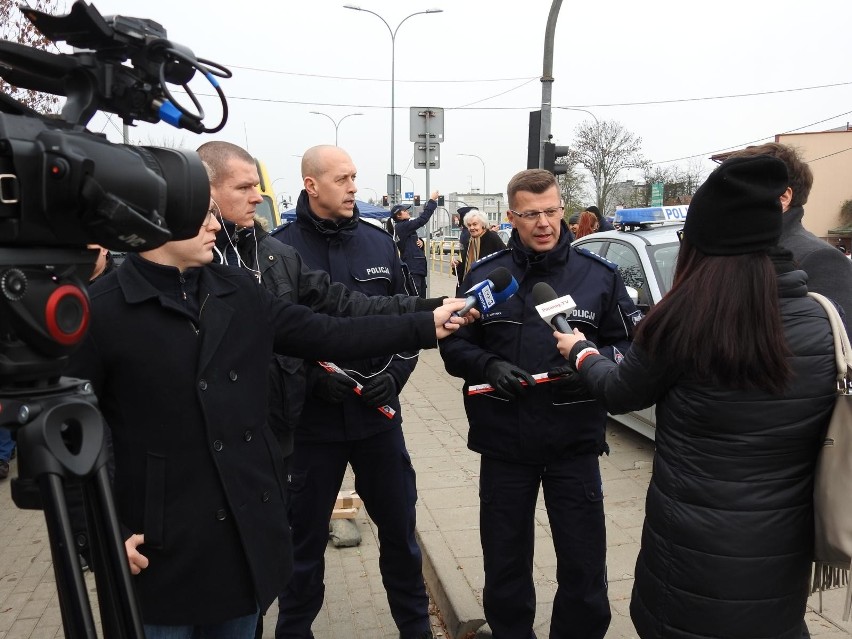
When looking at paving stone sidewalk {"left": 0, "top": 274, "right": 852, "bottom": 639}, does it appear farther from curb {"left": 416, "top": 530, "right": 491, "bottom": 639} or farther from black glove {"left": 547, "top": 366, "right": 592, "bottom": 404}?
black glove {"left": 547, "top": 366, "right": 592, "bottom": 404}

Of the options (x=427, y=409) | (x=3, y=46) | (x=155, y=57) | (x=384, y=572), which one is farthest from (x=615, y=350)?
(x=427, y=409)

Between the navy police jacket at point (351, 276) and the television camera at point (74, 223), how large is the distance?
1.82 meters

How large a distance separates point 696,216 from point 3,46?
5.57ft

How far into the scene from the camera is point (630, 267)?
6086 millimetres

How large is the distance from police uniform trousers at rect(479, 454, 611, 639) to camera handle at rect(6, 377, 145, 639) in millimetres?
1846

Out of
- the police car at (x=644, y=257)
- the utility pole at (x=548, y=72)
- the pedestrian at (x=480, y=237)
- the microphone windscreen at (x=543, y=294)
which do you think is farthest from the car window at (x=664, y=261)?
the pedestrian at (x=480, y=237)

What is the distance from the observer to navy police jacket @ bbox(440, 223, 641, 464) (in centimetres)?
281

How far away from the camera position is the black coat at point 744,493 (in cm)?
195

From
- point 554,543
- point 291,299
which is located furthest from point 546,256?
point 554,543

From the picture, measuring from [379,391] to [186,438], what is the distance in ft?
4.35

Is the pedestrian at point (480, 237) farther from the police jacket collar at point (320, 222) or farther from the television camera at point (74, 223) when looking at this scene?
the television camera at point (74, 223)

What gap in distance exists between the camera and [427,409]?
24.5 ft

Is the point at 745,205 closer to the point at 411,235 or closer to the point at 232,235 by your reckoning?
the point at 232,235

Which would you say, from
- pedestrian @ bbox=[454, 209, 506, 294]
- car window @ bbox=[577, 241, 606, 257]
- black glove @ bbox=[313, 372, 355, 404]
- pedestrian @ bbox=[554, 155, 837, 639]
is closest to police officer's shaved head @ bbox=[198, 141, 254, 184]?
black glove @ bbox=[313, 372, 355, 404]
